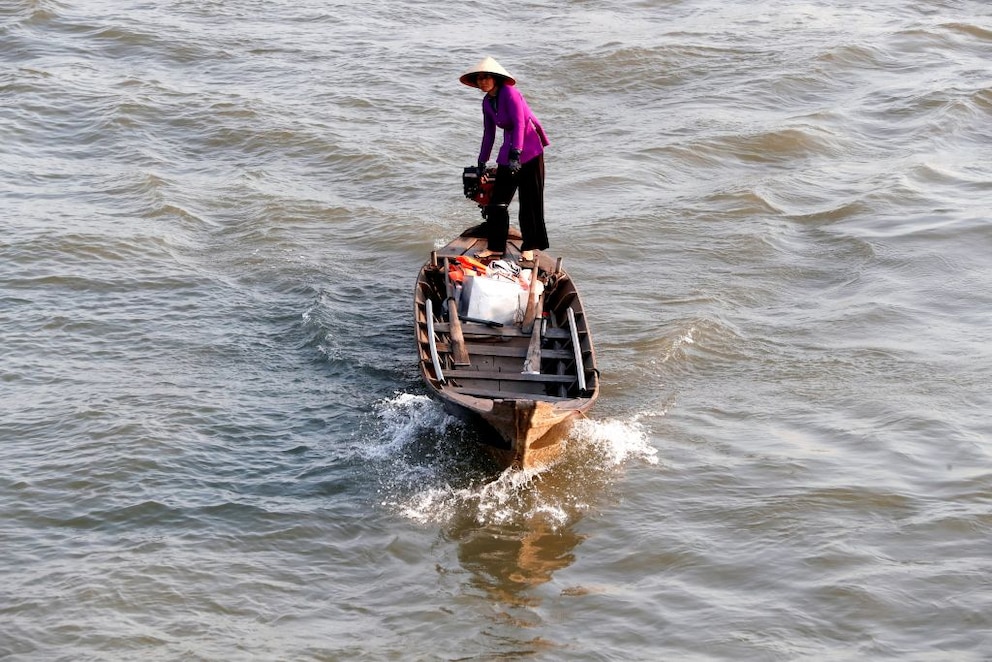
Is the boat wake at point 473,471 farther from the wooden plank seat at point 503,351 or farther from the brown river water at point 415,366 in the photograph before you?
the wooden plank seat at point 503,351

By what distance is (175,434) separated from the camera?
9484mm

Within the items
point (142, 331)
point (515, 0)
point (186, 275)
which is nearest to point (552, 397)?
point (142, 331)

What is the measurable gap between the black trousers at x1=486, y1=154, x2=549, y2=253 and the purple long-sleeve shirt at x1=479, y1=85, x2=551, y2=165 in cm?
10

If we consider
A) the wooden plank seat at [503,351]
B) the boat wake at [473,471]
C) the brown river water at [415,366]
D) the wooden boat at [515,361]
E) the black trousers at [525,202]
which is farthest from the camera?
the black trousers at [525,202]

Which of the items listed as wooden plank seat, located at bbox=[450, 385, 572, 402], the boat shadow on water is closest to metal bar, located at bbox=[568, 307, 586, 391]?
wooden plank seat, located at bbox=[450, 385, 572, 402]

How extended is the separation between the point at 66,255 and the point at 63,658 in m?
6.54

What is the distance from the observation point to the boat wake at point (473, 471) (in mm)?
8547

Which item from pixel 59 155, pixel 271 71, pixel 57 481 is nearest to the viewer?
pixel 57 481

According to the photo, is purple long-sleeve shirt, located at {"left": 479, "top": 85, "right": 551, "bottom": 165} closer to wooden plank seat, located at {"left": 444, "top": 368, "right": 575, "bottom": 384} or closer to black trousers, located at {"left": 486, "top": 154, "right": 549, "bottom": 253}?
black trousers, located at {"left": 486, "top": 154, "right": 549, "bottom": 253}

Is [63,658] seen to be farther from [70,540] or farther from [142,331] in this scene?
[142,331]

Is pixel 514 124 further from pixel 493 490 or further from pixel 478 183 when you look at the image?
pixel 493 490

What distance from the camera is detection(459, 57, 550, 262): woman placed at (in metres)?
10.1

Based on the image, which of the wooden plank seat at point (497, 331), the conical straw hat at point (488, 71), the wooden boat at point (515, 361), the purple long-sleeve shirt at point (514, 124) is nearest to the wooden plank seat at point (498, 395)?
the wooden boat at point (515, 361)

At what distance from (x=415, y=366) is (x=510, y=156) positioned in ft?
6.52
